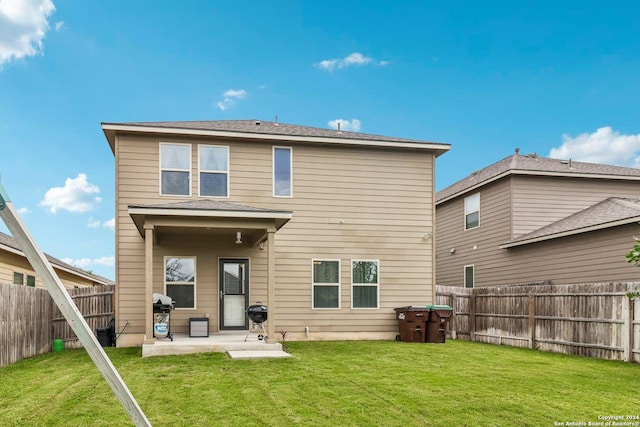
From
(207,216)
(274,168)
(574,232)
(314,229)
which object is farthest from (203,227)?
(574,232)

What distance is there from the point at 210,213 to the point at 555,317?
7.77m

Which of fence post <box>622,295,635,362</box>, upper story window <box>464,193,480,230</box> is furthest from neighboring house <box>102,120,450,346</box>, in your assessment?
upper story window <box>464,193,480,230</box>

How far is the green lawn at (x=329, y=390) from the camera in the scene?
548 centimetres

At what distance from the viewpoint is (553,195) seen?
1703 cm

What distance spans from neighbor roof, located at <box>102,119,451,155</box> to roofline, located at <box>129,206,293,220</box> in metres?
2.88

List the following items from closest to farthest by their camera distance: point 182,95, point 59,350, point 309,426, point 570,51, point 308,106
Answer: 1. point 309,426
2. point 59,350
3. point 182,95
4. point 570,51
5. point 308,106

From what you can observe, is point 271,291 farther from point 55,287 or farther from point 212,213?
point 55,287

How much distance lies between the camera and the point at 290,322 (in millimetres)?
12977

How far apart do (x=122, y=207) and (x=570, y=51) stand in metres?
15.8

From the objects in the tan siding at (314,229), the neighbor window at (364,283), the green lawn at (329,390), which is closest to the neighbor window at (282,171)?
the tan siding at (314,229)

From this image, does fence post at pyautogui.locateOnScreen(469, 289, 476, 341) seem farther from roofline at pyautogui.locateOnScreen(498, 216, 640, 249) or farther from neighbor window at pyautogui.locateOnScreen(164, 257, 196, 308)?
neighbor window at pyautogui.locateOnScreen(164, 257, 196, 308)

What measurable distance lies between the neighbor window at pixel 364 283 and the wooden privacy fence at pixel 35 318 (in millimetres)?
5855

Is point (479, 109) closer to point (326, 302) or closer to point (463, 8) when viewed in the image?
point (463, 8)

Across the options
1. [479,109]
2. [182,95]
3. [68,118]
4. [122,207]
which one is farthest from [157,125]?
[479,109]
